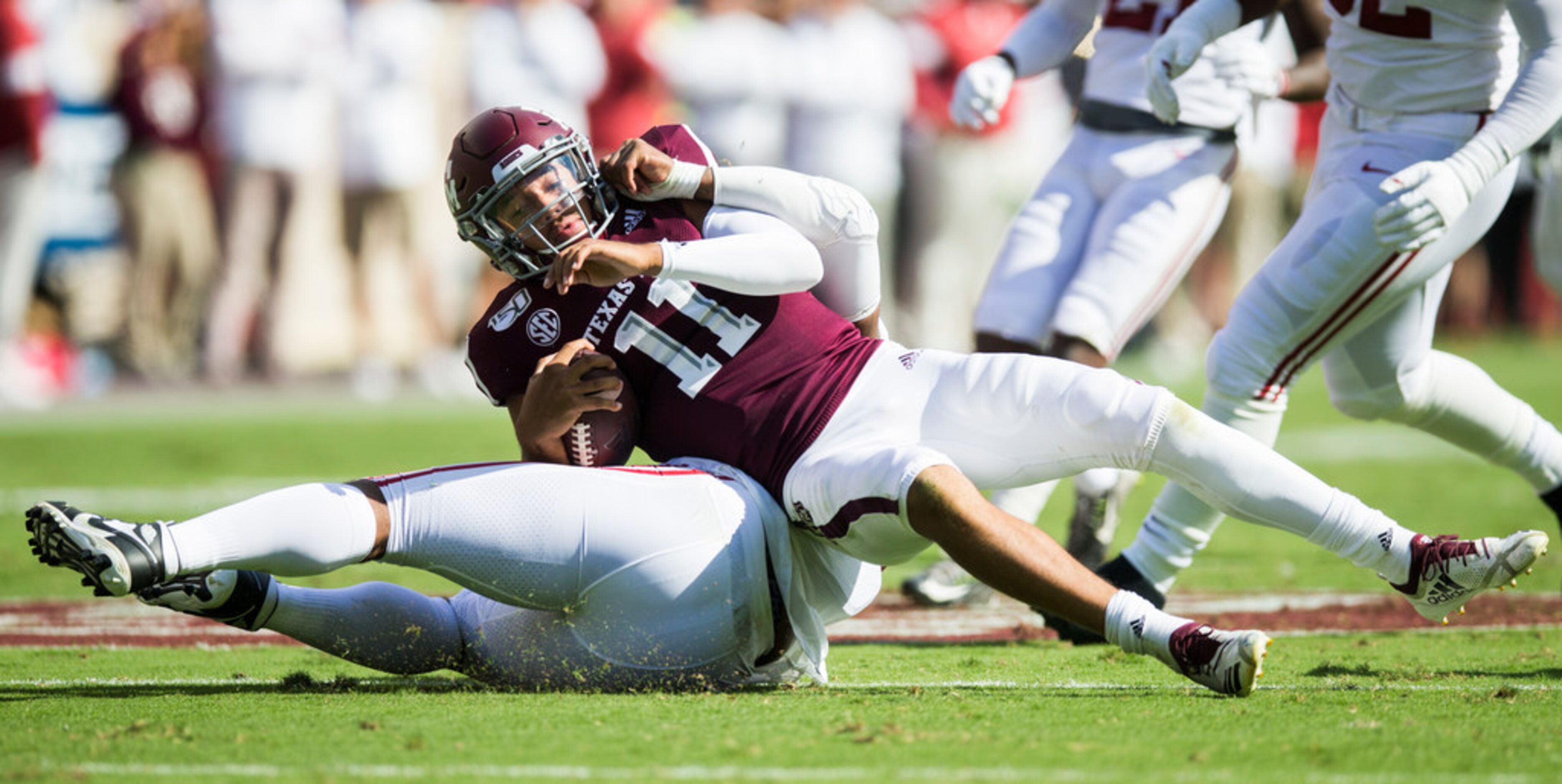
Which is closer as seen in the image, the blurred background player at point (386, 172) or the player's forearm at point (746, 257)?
the player's forearm at point (746, 257)

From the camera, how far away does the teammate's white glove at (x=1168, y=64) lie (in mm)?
4707

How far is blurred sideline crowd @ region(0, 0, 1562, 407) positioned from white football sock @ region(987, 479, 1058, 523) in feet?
19.4

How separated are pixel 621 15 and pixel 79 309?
4.10 meters

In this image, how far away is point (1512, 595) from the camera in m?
5.32

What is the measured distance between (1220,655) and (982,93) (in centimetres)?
227

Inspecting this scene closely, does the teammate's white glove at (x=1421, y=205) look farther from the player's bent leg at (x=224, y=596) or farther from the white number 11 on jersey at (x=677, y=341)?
the player's bent leg at (x=224, y=596)

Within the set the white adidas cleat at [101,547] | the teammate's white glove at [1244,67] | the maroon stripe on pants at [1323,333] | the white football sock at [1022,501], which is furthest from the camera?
the teammate's white glove at [1244,67]

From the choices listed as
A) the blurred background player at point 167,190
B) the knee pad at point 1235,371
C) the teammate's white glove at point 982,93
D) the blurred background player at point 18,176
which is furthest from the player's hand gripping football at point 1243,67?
the blurred background player at point 167,190

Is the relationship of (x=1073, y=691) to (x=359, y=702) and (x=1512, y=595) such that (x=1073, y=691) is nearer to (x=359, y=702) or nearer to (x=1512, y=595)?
(x=359, y=702)

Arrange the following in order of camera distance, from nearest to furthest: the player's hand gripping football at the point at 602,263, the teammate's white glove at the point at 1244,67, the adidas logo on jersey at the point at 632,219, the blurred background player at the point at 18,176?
the player's hand gripping football at the point at 602,263 < the adidas logo on jersey at the point at 632,219 < the teammate's white glove at the point at 1244,67 < the blurred background player at the point at 18,176

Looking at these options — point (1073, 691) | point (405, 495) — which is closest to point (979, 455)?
point (1073, 691)

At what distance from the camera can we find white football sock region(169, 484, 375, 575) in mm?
3482

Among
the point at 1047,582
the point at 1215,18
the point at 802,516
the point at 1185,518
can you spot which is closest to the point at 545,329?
the point at 802,516

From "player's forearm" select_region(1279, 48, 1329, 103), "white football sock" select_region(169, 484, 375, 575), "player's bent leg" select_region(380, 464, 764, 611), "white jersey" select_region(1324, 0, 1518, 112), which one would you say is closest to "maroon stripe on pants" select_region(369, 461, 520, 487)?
"player's bent leg" select_region(380, 464, 764, 611)
